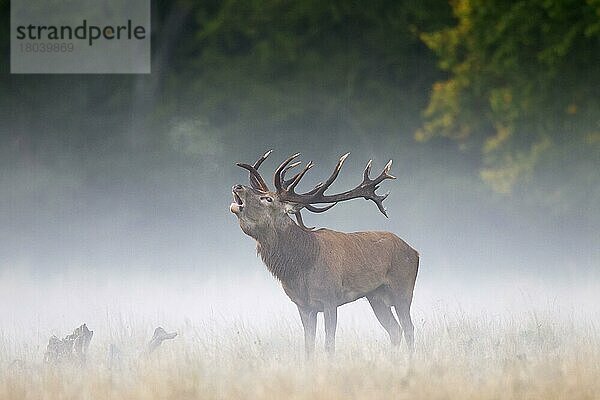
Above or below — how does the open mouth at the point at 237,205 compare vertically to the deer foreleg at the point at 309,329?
above

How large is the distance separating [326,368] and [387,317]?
36.5 inches

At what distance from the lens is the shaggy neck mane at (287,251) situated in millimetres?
6379

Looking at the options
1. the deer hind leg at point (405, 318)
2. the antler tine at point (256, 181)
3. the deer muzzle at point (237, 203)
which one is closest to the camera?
the deer muzzle at point (237, 203)

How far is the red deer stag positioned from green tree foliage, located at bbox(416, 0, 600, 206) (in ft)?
10.3

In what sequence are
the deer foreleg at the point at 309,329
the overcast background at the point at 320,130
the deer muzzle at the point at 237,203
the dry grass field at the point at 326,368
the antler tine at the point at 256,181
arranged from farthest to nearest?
1. the overcast background at the point at 320,130
2. the antler tine at the point at 256,181
3. the deer foreleg at the point at 309,329
4. the deer muzzle at the point at 237,203
5. the dry grass field at the point at 326,368

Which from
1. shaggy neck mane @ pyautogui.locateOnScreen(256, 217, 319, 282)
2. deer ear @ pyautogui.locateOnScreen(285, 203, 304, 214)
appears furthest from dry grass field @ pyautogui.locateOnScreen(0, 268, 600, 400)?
deer ear @ pyautogui.locateOnScreen(285, 203, 304, 214)

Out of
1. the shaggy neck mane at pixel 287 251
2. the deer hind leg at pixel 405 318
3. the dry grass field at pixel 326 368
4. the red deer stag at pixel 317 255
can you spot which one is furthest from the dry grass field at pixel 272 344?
the shaggy neck mane at pixel 287 251

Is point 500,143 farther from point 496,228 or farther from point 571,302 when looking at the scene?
point 571,302

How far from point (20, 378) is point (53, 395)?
1.08 feet

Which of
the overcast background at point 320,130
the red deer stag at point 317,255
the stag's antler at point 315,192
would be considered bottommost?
the red deer stag at point 317,255

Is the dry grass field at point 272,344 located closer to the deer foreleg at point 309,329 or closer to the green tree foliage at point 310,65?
the deer foreleg at point 309,329

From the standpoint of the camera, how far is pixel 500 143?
9.74 metres

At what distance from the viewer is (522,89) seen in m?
9.62

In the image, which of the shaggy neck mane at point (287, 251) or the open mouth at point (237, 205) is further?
the shaggy neck mane at point (287, 251)
